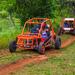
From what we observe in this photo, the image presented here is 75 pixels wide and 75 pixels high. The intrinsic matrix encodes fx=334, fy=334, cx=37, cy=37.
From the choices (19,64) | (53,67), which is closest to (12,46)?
(19,64)

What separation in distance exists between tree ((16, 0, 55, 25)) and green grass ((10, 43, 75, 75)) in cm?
756

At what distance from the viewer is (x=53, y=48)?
56.7 ft

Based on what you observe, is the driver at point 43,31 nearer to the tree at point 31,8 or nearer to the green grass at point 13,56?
the green grass at point 13,56

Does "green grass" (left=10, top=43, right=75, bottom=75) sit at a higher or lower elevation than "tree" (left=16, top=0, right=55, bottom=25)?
lower

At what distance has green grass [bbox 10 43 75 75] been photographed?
10.9 m

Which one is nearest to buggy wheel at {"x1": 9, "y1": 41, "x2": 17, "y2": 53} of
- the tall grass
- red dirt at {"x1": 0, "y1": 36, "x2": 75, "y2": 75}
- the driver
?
the tall grass

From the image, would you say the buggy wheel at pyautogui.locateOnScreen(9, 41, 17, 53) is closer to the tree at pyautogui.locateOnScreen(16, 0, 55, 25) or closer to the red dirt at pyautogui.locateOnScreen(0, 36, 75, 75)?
the red dirt at pyautogui.locateOnScreen(0, 36, 75, 75)

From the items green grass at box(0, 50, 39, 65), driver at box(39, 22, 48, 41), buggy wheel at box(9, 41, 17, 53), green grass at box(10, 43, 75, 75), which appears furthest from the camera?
driver at box(39, 22, 48, 41)

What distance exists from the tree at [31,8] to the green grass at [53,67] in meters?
7.56

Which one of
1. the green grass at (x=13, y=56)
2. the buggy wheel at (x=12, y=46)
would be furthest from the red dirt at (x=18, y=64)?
the buggy wheel at (x=12, y=46)

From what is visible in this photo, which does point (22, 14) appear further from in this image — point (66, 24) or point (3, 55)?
point (3, 55)

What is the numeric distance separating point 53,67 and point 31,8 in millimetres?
9873

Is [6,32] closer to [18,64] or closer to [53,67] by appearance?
[18,64]

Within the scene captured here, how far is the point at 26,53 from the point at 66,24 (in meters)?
10.1
